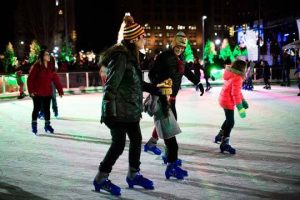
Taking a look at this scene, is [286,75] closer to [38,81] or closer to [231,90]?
[38,81]

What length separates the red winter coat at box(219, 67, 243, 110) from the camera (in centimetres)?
676

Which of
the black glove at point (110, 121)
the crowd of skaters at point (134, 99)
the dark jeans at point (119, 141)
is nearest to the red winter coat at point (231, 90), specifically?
the crowd of skaters at point (134, 99)

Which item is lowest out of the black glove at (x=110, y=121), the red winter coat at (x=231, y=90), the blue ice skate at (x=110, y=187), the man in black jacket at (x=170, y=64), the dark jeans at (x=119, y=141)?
the blue ice skate at (x=110, y=187)

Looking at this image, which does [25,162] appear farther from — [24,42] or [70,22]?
[24,42]

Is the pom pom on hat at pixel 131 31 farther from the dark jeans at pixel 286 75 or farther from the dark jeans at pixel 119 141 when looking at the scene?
the dark jeans at pixel 286 75

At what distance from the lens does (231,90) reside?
684 centimetres

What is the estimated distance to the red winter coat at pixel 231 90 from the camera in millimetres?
6762

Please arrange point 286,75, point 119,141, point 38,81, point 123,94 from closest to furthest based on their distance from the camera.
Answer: point 123,94 < point 119,141 < point 38,81 < point 286,75

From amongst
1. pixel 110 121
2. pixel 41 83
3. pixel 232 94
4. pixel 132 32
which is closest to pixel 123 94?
pixel 110 121

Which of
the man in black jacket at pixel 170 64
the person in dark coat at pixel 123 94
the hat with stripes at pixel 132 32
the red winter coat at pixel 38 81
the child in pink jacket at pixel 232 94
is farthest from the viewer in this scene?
the red winter coat at pixel 38 81

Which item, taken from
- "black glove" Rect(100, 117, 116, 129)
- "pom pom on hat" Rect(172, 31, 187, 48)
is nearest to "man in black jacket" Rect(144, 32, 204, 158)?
"pom pom on hat" Rect(172, 31, 187, 48)

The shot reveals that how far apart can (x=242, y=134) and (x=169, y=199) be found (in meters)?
4.34

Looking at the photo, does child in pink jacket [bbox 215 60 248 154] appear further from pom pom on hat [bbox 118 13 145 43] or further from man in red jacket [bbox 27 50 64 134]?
man in red jacket [bbox 27 50 64 134]

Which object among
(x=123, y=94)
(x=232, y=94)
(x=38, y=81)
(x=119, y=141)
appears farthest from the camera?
(x=38, y=81)
